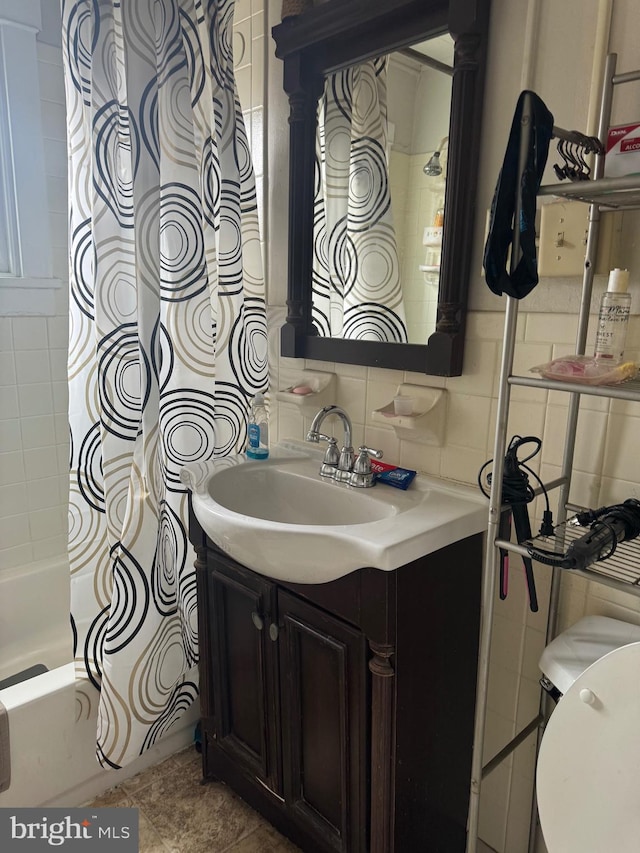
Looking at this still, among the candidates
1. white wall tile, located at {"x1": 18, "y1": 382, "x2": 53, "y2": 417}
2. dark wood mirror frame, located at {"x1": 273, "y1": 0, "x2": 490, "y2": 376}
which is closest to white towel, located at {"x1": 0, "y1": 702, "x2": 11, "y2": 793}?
white wall tile, located at {"x1": 18, "y1": 382, "x2": 53, "y2": 417}

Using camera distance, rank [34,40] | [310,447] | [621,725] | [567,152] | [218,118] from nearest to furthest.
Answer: [621,725] < [567,152] < [218,118] < [310,447] < [34,40]

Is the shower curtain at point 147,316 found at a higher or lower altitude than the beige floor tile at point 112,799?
higher

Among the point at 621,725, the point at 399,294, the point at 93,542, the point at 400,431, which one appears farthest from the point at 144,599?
the point at 621,725

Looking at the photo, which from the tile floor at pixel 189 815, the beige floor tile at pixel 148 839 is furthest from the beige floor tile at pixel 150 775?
the beige floor tile at pixel 148 839

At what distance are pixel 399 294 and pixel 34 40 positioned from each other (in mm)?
1554

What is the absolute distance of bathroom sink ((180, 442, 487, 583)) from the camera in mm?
1066

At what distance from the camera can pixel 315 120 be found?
1.51m

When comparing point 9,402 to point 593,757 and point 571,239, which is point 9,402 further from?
point 593,757

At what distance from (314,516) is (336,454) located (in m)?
0.16

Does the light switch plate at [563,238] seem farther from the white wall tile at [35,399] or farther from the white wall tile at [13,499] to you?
the white wall tile at [13,499]

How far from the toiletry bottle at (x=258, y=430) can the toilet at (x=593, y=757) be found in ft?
2.89

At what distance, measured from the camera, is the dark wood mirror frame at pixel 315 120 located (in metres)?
1.17

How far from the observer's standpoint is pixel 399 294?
1381 mm

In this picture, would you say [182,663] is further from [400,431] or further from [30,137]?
[30,137]
